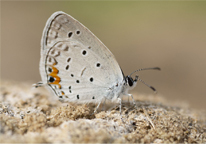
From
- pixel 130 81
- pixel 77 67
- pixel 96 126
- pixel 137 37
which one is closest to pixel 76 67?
pixel 77 67

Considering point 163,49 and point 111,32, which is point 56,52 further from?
point 111,32

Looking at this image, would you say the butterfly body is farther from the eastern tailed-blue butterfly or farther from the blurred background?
the blurred background

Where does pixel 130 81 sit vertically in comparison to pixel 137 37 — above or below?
below

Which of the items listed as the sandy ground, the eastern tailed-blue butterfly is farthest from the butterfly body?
the sandy ground

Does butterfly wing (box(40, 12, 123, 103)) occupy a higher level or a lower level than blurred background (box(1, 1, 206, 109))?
lower

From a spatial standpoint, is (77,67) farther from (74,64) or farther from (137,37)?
(137,37)

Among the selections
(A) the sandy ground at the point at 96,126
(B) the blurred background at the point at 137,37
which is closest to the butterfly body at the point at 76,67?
(A) the sandy ground at the point at 96,126

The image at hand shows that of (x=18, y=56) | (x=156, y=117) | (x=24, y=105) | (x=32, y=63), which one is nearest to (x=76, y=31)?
(x=24, y=105)
